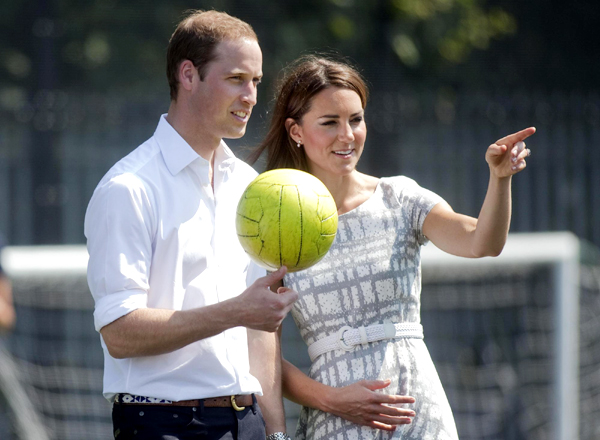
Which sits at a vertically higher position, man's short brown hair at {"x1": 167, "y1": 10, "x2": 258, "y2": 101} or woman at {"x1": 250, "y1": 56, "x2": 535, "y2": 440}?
man's short brown hair at {"x1": 167, "y1": 10, "x2": 258, "y2": 101}

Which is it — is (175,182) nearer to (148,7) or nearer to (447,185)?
(447,185)

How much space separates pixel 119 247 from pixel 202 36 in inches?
32.3

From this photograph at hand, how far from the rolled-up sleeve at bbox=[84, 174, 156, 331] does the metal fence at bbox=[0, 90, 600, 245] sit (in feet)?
20.3

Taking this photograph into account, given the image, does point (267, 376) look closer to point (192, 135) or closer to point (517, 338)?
point (192, 135)

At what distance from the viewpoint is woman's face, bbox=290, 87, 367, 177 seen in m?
3.42

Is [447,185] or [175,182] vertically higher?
[447,185]

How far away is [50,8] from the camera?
10.2 metres

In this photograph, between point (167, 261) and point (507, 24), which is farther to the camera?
point (507, 24)

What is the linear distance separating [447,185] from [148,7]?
441cm

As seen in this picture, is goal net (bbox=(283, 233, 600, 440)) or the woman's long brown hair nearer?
the woman's long brown hair

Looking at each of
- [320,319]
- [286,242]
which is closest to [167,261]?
[286,242]

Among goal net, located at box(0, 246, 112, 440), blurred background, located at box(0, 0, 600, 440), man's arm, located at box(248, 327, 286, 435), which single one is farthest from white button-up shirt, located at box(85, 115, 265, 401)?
blurred background, located at box(0, 0, 600, 440)

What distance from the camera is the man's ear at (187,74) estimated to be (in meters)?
3.14

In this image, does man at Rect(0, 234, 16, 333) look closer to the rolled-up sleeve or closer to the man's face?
the rolled-up sleeve
